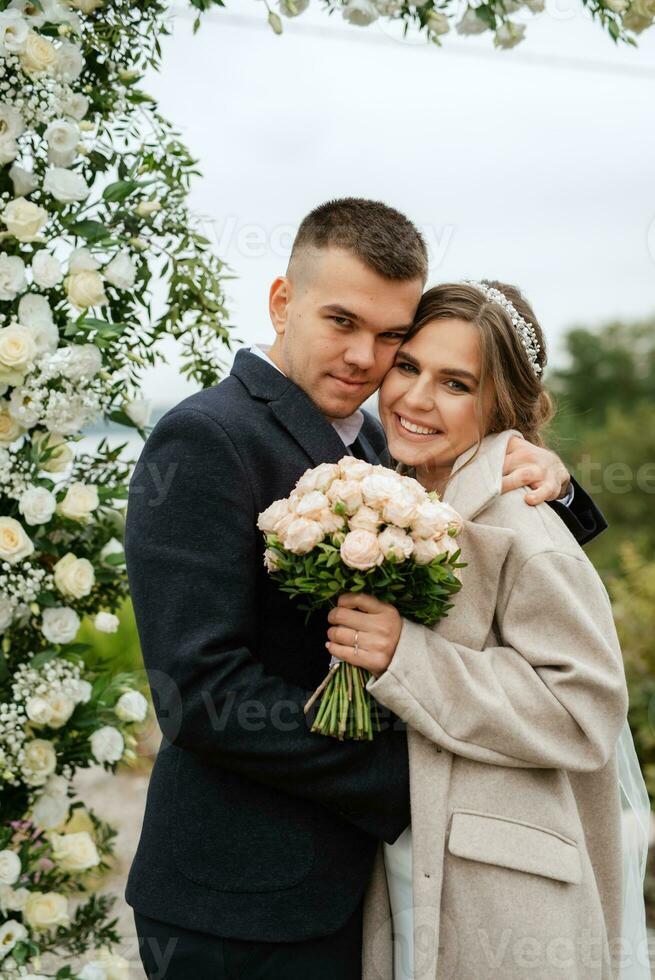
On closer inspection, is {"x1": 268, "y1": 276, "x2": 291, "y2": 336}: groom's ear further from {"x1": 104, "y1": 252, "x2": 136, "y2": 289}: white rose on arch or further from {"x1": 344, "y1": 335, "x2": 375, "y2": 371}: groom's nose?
{"x1": 104, "y1": 252, "x2": 136, "y2": 289}: white rose on arch

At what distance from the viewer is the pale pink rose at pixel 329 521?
2154mm

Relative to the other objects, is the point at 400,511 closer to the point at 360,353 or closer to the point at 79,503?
the point at 360,353

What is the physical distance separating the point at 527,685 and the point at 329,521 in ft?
2.10

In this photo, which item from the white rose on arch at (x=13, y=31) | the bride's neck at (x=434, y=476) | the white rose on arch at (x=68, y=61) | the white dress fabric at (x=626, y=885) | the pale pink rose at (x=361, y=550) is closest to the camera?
the pale pink rose at (x=361, y=550)

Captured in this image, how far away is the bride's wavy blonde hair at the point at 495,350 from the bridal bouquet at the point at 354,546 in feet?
1.95

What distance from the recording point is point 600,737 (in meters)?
2.36

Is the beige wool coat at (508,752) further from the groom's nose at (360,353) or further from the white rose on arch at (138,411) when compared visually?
the white rose on arch at (138,411)

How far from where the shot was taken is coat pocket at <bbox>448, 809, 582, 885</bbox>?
2324 mm

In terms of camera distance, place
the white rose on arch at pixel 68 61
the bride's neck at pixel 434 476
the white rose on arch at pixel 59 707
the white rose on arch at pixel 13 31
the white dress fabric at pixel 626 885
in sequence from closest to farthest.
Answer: the white dress fabric at pixel 626 885
the white rose on arch at pixel 13 31
the white rose on arch at pixel 68 61
the white rose on arch at pixel 59 707
the bride's neck at pixel 434 476

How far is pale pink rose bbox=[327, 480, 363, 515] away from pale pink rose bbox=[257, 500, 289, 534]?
11 cm

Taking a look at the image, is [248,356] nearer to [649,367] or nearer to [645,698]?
[645,698]

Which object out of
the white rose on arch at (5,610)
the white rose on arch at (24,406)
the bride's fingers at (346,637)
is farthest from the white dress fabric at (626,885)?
the white rose on arch at (24,406)

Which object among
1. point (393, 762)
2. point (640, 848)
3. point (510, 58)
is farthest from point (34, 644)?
point (510, 58)

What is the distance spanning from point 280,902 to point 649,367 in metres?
35.0
